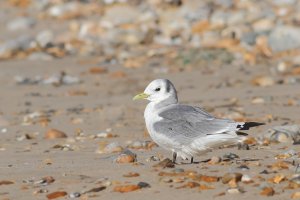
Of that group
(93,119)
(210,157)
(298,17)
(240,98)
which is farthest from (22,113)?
(298,17)

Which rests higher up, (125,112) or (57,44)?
(57,44)

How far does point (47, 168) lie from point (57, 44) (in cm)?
942

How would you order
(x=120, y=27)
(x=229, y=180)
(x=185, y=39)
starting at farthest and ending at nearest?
(x=120, y=27)
(x=185, y=39)
(x=229, y=180)

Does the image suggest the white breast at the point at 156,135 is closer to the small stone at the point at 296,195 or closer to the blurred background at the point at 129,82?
the blurred background at the point at 129,82

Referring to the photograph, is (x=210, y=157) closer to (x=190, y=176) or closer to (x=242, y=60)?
(x=190, y=176)

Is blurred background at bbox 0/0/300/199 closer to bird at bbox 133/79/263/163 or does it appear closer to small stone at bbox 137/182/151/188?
small stone at bbox 137/182/151/188

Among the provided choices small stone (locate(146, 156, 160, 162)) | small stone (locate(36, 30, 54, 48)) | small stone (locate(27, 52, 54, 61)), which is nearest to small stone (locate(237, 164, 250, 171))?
small stone (locate(146, 156, 160, 162))

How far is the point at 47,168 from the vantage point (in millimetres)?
7156

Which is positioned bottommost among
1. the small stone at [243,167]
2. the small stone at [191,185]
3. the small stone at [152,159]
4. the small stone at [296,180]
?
the small stone at [296,180]

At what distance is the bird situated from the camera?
6.88 metres

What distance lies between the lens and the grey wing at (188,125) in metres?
6.92

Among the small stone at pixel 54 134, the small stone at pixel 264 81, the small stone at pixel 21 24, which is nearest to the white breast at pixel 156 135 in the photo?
the small stone at pixel 54 134

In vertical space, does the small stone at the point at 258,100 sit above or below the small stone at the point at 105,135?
above

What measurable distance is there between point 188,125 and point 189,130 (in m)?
0.05
